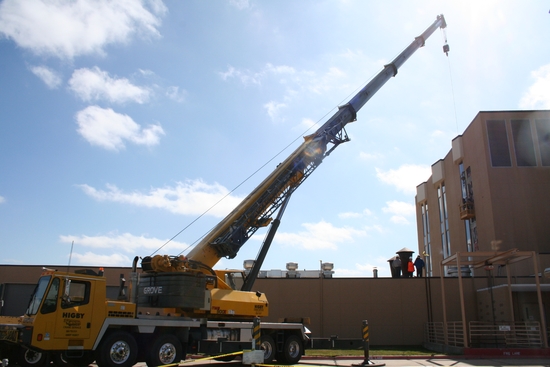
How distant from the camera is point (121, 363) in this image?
39.7 feet

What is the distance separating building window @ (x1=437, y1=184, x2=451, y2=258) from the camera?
122 ft

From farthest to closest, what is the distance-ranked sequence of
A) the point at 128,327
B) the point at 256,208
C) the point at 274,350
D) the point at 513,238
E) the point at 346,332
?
the point at 513,238, the point at 346,332, the point at 256,208, the point at 274,350, the point at 128,327

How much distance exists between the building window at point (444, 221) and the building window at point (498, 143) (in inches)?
340

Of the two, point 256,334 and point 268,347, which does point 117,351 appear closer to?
point 256,334

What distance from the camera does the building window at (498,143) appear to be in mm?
29156

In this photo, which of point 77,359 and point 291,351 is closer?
point 77,359

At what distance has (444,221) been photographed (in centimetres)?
3809

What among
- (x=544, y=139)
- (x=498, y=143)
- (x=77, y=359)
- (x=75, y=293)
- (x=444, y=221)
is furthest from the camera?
(x=444, y=221)

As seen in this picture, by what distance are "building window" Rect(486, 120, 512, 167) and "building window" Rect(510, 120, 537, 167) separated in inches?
24.2

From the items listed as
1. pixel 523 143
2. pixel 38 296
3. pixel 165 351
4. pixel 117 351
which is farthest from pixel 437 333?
pixel 38 296

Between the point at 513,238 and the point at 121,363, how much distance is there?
24004 mm

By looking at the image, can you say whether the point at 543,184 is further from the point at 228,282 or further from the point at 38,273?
the point at 38,273

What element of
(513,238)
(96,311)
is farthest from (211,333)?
(513,238)

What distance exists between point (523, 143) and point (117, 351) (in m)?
27.3
